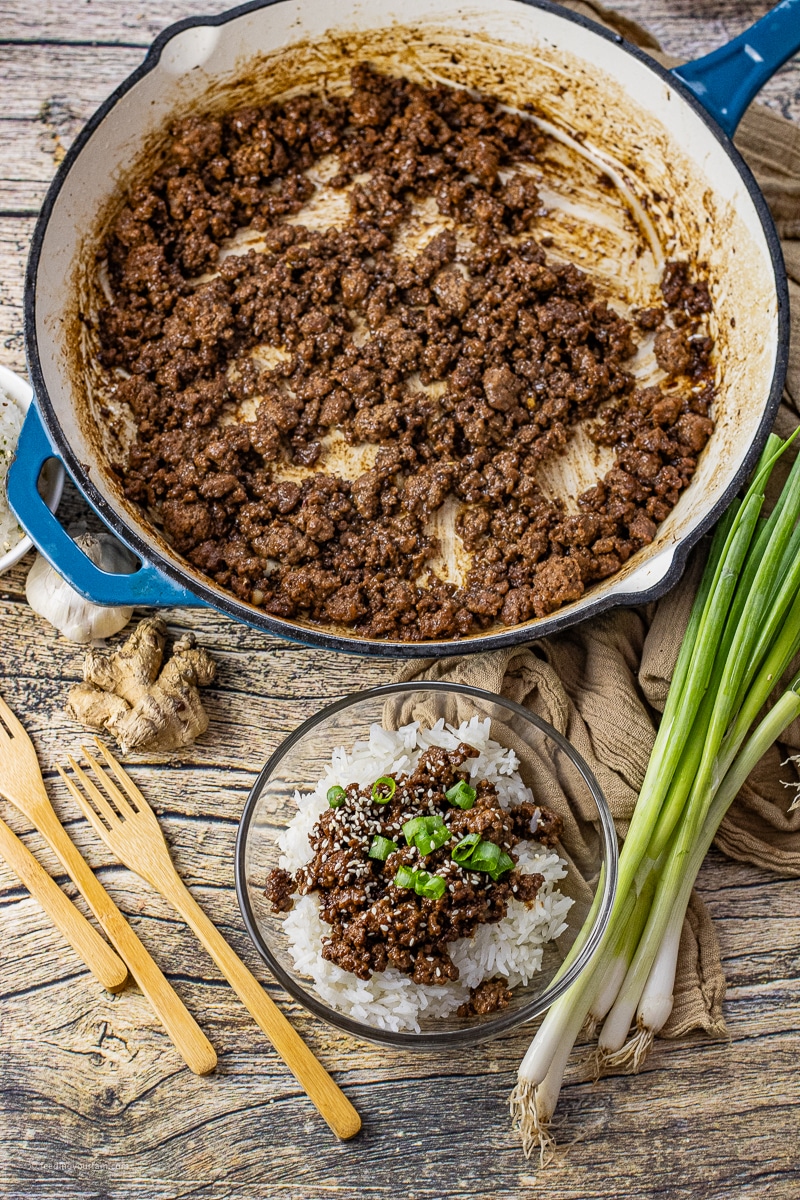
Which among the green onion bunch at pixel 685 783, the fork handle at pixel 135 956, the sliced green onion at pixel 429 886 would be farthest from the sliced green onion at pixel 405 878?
the fork handle at pixel 135 956

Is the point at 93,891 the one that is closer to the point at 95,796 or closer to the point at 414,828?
the point at 95,796

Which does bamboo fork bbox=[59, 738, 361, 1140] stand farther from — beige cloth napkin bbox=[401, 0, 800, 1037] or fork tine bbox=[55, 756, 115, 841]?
beige cloth napkin bbox=[401, 0, 800, 1037]

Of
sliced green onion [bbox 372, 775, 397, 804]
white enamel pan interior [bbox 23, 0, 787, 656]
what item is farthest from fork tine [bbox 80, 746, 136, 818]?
sliced green onion [bbox 372, 775, 397, 804]

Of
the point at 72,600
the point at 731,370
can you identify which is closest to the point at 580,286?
the point at 731,370

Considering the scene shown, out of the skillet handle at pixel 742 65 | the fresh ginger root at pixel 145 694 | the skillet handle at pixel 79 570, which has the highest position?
the skillet handle at pixel 742 65

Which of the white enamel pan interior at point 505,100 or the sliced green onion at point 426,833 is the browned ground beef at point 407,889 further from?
the white enamel pan interior at point 505,100

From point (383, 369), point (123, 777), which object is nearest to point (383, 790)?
point (123, 777)
